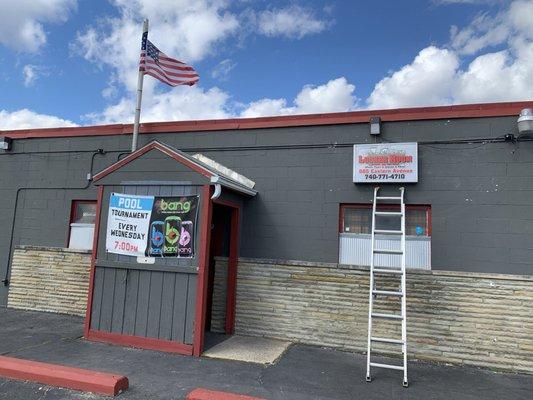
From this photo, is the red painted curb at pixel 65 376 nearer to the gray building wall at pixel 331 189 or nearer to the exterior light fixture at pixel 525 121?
the gray building wall at pixel 331 189

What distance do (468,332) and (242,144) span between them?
548 centimetres

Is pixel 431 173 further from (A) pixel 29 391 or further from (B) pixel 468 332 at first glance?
(A) pixel 29 391

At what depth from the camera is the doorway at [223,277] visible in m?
8.15

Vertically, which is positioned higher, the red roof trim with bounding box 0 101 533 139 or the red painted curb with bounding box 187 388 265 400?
the red roof trim with bounding box 0 101 533 139

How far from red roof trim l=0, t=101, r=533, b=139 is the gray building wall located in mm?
119

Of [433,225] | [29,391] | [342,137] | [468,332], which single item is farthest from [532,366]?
[29,391]

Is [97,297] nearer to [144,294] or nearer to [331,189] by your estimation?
[144,294]

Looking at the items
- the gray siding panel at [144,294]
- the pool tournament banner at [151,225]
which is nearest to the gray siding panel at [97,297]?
the gray siding panel at [144,294]

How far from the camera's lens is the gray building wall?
7273 mm

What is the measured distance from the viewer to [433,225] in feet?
24.9

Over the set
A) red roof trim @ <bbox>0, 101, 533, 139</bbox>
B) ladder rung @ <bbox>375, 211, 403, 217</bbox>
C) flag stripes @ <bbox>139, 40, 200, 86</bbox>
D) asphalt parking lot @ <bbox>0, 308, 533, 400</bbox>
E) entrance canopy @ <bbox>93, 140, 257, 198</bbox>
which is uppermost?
flag stripes @ <bbox>139, 40, 200, 86</bbox>

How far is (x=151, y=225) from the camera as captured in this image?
23.9ft

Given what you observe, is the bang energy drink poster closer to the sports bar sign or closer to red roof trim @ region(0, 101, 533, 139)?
red roof trim @ region(0, 101, 533, 139)

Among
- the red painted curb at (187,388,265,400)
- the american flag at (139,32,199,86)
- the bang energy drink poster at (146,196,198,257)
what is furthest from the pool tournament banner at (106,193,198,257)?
the american flag at (139,32,199,86)
